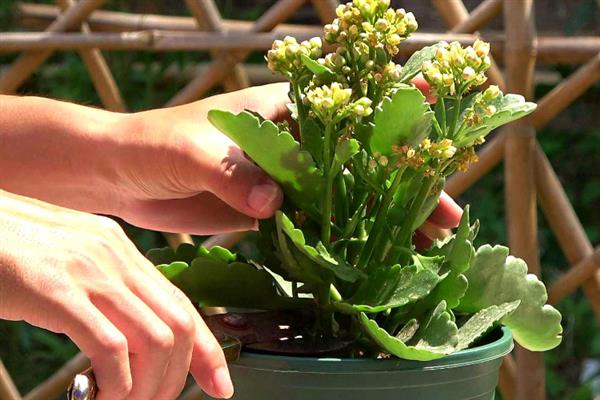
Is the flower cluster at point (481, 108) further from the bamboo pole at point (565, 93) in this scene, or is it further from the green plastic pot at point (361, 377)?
the bamboo pole at point (565, 93)

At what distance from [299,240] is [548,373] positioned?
1.82 meters

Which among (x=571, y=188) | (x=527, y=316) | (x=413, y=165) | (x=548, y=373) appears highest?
(x=413, y=165)

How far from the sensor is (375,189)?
0.57 m

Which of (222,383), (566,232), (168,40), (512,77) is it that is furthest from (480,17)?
(222,383)

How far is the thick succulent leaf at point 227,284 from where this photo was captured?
1.95 feet

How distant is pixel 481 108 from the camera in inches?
21.5

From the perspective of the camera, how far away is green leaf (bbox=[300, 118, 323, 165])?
56 cm

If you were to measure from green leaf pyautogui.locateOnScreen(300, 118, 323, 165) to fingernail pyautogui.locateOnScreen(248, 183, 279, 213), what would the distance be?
31 millimetres

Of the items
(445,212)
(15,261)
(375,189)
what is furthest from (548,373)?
(15,261)

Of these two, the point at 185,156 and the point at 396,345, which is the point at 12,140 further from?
the point at 396,345

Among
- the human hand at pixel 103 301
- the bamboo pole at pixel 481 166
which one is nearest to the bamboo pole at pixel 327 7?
the bamboo pole at pixel 481 166

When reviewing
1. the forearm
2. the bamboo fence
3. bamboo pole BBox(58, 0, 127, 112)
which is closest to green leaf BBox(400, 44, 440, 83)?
the forearm

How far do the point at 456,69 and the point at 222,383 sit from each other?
20 centimetres

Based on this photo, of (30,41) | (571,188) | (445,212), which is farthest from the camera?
(571,188)
